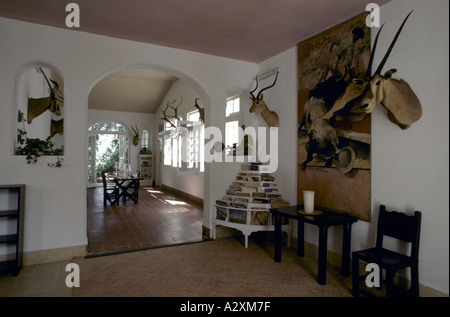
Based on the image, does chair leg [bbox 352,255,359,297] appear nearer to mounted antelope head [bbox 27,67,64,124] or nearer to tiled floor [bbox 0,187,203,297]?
tiled floor [bbox 0,187,203,297]

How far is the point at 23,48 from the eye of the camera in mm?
3629

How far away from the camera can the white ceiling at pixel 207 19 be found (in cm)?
324

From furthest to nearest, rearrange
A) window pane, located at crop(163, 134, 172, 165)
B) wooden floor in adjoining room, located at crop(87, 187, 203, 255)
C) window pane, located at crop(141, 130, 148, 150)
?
window pane, located at crop(141, 130, 148, 150)
window pane, located at crop(163, 134, 172, 165)
wooden floor in adjoining room, located at crop(87, 187, 203, 255)

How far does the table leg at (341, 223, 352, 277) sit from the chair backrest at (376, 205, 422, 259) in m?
0.35

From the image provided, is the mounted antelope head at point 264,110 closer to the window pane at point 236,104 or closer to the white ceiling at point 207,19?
the white ceiling at point 207,19

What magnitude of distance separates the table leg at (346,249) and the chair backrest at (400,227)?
35 cm

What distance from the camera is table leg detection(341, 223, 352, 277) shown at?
329 centimetres

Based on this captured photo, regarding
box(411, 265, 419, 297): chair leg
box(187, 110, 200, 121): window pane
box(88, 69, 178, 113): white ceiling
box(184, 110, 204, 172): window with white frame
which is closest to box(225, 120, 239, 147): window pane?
box(184, 110, 204, 172): window with white frame

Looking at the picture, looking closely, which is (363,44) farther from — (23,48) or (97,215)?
(97,215)

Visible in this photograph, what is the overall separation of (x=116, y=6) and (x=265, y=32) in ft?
6.34

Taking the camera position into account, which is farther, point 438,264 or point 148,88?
point 148,88
